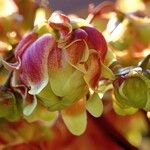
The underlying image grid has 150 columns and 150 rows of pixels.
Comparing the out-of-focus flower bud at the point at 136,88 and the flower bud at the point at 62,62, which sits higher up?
the flower bud at the point at 62,62

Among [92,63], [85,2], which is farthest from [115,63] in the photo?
[85,2]

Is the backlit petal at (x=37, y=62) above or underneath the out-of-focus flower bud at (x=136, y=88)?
above

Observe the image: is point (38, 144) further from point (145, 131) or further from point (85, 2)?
point (85, 2)

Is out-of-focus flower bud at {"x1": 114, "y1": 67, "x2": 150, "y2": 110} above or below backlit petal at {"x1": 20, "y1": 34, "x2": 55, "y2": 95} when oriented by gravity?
below
